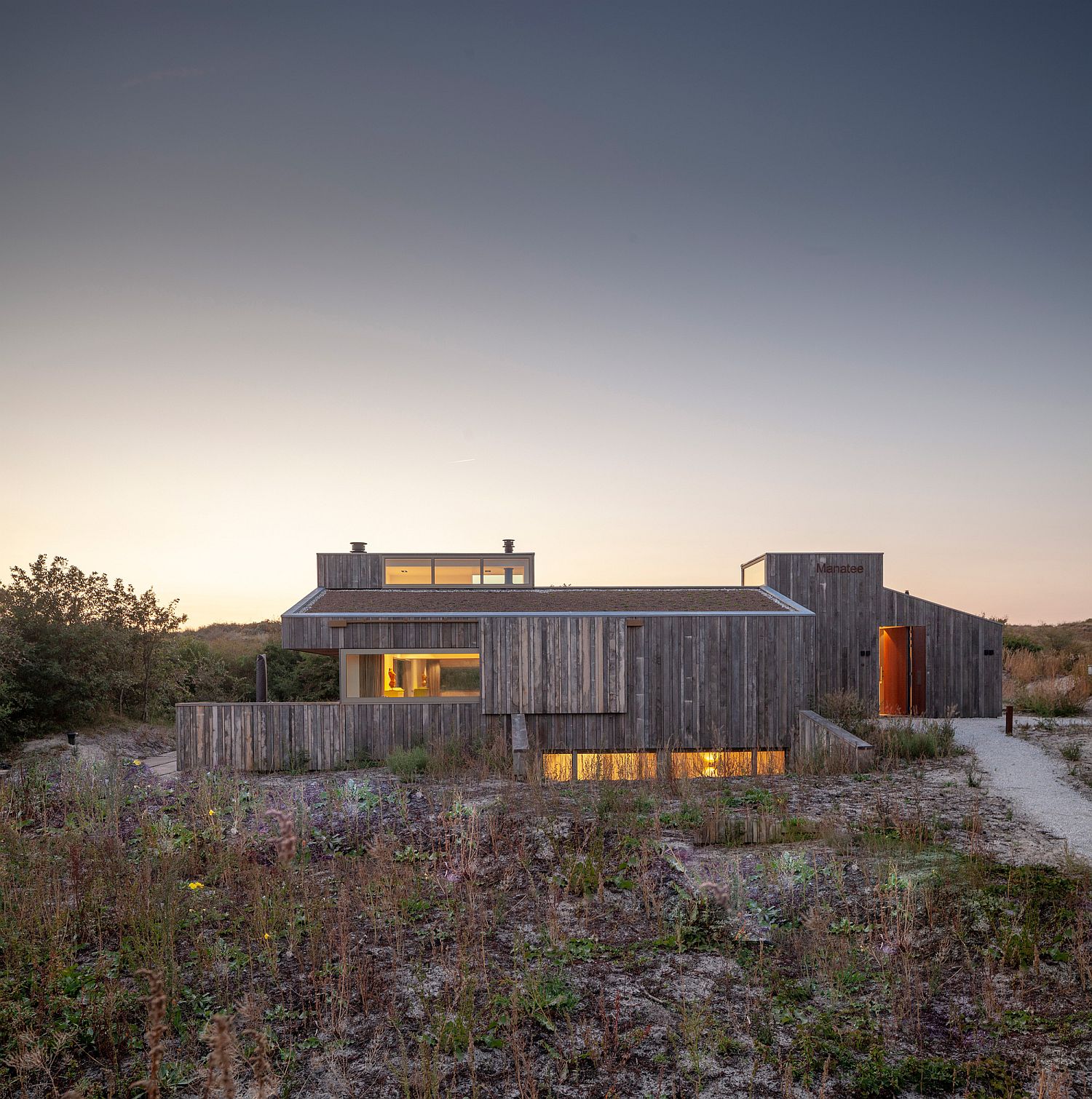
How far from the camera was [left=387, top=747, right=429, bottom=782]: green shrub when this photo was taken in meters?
10.3

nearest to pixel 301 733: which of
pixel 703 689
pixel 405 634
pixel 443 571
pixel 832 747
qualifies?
pixel 405 634

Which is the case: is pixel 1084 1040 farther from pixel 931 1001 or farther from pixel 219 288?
pixel 219 288

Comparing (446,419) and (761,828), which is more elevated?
(446,419)

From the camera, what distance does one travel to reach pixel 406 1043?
350 cm

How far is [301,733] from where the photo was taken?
41.3 feet

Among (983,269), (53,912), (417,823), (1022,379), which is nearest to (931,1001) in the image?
(417,823)

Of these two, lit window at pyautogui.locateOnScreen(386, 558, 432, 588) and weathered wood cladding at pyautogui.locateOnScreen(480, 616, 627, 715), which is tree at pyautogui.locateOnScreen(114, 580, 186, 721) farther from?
weathered wood cladding at pyautogui.locateOnScreen(480, 616, 627, 715)

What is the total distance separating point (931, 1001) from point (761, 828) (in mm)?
2648

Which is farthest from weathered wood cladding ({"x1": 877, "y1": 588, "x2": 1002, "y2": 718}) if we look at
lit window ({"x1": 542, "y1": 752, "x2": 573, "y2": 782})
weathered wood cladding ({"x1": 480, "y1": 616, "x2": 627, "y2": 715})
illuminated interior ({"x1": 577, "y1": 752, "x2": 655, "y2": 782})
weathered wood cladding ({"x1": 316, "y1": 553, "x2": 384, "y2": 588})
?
weathered wood cladding ({"x1": 316, "y1": 553, "x2": 384, "y2": 588})

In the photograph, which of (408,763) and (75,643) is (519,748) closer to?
(408,763)

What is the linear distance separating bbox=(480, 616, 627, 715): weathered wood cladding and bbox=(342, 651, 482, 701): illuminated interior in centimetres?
41

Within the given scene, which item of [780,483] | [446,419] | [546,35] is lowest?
[780,483]

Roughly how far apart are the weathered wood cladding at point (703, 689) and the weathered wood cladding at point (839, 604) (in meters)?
3.81

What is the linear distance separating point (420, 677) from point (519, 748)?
10.4 ft
